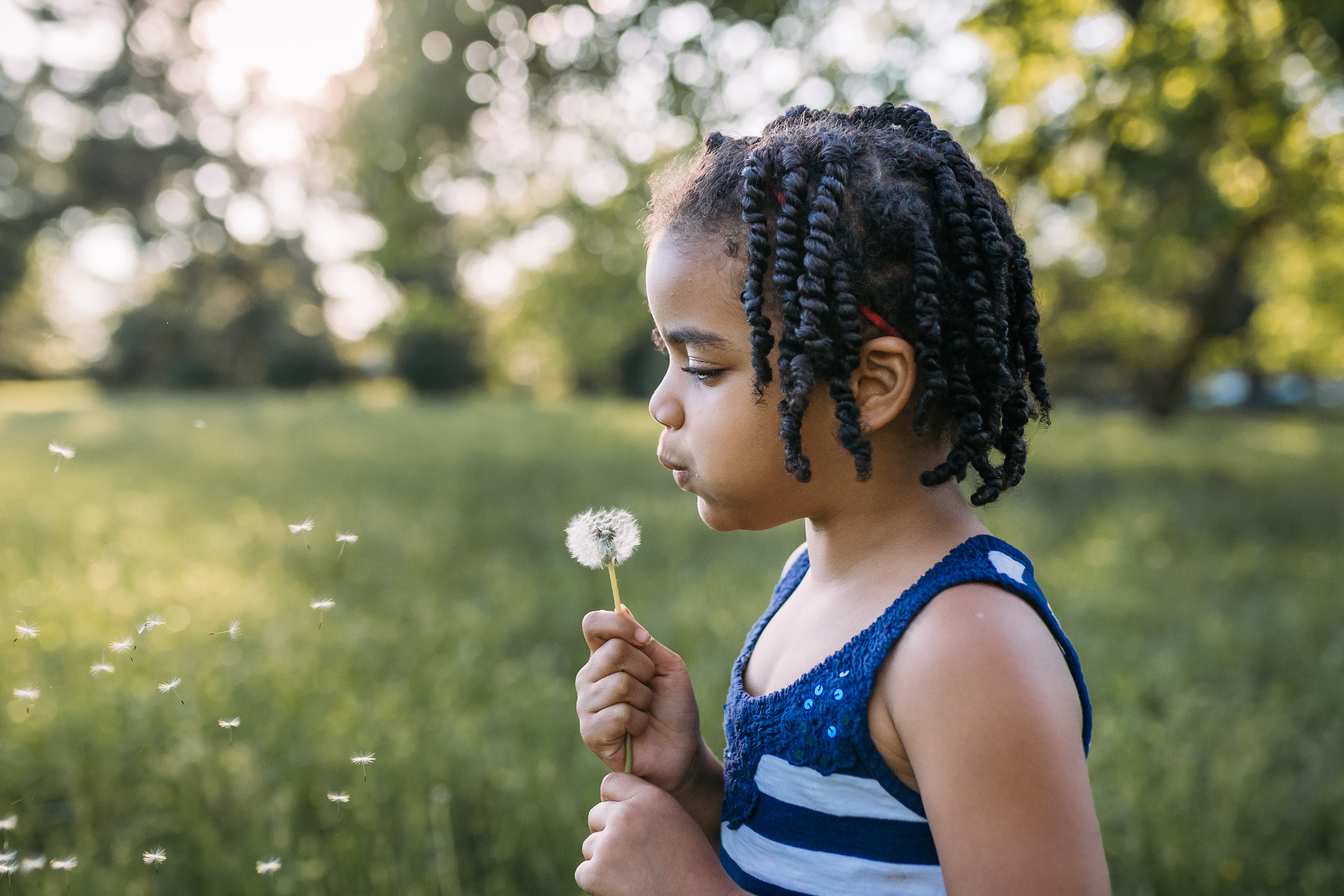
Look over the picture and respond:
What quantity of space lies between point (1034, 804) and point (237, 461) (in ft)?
28.7

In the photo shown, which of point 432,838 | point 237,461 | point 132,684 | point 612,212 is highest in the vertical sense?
point 612,212

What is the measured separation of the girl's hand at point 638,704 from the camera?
1.33 m

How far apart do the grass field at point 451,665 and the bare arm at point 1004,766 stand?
1.18 m

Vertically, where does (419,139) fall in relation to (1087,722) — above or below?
above

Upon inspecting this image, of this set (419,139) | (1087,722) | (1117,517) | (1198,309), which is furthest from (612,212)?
(1198,309)

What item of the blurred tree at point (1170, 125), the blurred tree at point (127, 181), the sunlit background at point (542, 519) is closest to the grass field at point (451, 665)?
the sunlit background at point (542, 519)

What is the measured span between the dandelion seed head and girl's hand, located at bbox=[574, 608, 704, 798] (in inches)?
3.3

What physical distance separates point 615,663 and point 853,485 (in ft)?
1.43

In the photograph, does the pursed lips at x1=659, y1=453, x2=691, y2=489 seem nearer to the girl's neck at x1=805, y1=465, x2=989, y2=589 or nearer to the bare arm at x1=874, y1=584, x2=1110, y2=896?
the girl's neck at x1=805, y1=465, x2=989, y2=589

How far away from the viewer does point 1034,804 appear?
961 millimetres

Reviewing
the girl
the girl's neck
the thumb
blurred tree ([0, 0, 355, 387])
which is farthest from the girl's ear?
blurred tree ([0, 0, 355, 387])

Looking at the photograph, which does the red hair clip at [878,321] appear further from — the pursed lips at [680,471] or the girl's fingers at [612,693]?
the girl's fingers at [612,693]

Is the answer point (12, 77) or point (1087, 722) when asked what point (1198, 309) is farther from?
point (12, 77)

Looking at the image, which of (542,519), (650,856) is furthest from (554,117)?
(650,856)
